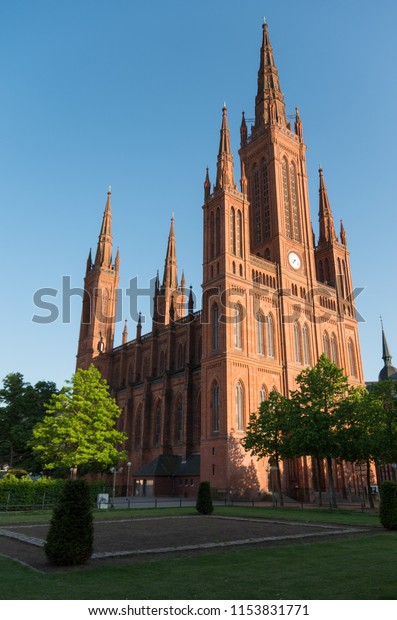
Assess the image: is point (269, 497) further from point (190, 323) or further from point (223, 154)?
point (223, 154)

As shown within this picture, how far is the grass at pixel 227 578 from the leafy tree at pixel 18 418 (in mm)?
50931

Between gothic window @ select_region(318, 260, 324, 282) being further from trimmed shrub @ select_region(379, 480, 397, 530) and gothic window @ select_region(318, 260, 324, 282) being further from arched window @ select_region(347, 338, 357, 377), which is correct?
trimmed shrub @ select_region(379, 480, 397, 530)

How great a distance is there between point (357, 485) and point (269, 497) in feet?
50.9

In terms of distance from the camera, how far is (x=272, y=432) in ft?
136

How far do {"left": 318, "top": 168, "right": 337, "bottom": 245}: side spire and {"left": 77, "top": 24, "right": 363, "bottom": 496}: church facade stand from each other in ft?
0.58

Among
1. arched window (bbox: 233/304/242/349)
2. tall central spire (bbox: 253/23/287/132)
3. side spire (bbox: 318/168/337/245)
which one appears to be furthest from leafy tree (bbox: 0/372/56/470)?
tall central spire (bbox: 253/23/287/132)

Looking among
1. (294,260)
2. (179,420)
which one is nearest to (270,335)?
(294,260)

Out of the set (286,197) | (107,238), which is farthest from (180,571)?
(107,238)

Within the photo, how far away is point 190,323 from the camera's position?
65688mm

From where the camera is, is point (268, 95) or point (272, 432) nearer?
point (272, 432)

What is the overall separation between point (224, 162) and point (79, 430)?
119 ft

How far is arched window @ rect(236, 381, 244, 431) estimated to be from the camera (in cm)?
4866

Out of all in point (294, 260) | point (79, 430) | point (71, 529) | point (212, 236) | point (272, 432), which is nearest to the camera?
point (71, 529)

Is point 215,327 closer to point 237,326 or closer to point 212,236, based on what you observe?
point 237,326
